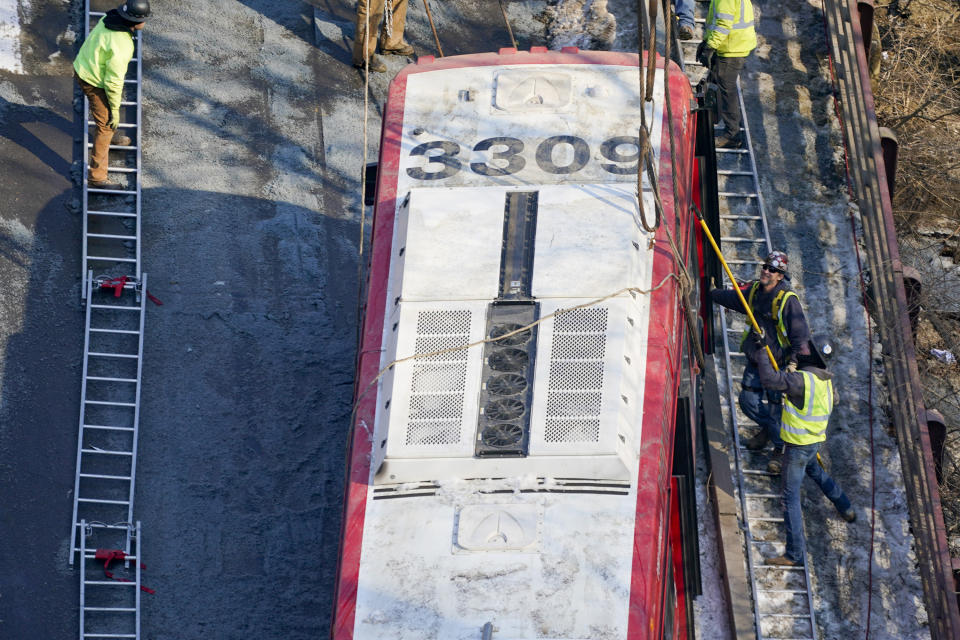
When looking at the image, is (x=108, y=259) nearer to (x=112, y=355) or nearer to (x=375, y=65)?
(x=112, y=355)

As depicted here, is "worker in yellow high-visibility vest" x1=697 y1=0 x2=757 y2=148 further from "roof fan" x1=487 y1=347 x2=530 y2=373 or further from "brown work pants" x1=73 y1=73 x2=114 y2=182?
"brown work pants" x1=73 y1=73 x2=114 y2=182

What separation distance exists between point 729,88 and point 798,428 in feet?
13.8

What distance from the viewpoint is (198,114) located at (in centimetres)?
1366

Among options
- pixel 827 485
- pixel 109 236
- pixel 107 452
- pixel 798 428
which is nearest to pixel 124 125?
pixel 109 236

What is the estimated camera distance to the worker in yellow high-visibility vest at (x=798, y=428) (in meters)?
10.2

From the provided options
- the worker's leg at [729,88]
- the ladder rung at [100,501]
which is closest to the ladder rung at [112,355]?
the ladder rung at [100,501]

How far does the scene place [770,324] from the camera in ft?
35.3

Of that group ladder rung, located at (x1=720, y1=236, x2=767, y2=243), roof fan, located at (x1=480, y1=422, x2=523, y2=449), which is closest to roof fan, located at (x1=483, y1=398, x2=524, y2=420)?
roof fan, located at (x1=480, y1=422, x2=523, y2=449)

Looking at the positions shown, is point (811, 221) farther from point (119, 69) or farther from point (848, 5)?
point (119, 69)


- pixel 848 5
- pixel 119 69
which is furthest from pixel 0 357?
pixel 848 5

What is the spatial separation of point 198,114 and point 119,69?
1759 millimetres

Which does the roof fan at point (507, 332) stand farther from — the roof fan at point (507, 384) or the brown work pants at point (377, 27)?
the brown work pants at point (377, 27)

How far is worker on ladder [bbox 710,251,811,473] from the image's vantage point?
34.1 feet

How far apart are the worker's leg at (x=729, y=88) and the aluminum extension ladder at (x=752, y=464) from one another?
0.24 meters
